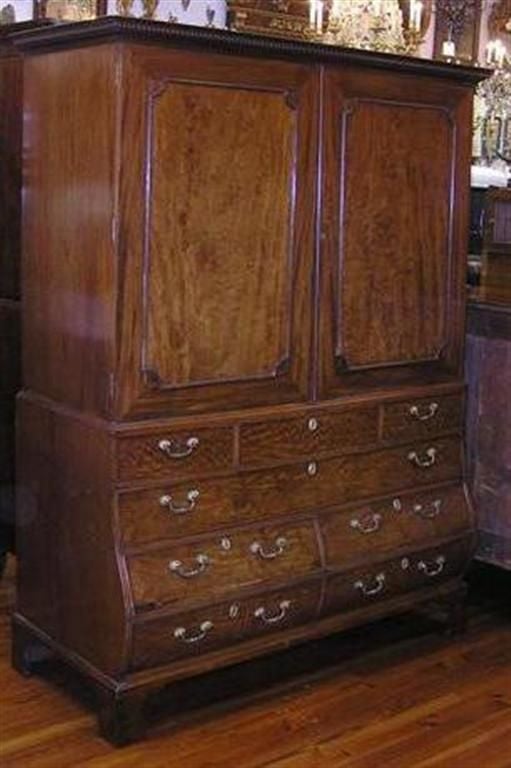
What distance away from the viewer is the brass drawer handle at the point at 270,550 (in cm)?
306

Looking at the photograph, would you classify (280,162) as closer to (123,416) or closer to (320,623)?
(123,416)

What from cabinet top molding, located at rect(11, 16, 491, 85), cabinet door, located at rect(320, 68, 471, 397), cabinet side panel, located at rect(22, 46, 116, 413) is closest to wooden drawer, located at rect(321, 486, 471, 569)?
cabinet door, located at rect(320, 68, 471, 397)

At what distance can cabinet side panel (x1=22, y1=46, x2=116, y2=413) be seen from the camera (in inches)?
110

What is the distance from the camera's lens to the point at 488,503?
12.2ft

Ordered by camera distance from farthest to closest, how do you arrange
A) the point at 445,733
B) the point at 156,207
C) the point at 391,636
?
the point at 391,636, the point at 445,733, the point at 156,207

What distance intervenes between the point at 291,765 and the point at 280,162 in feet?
4.80

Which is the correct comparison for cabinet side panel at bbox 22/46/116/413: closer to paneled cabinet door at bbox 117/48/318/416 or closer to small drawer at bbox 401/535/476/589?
paneled cabinet door at bbox 117/48/318/416

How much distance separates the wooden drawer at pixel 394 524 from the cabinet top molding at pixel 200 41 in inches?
47.2

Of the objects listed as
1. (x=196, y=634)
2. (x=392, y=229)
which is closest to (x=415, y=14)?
(x=392, y=229)

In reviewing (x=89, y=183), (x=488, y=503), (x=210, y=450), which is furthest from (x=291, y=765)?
(x=89, y=183)

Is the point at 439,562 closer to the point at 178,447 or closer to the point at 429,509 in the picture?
the point at 429,509

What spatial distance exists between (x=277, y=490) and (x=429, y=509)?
0.60 m

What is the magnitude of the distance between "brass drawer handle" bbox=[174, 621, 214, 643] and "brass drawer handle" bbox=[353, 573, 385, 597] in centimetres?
51

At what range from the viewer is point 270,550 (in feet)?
10.1
